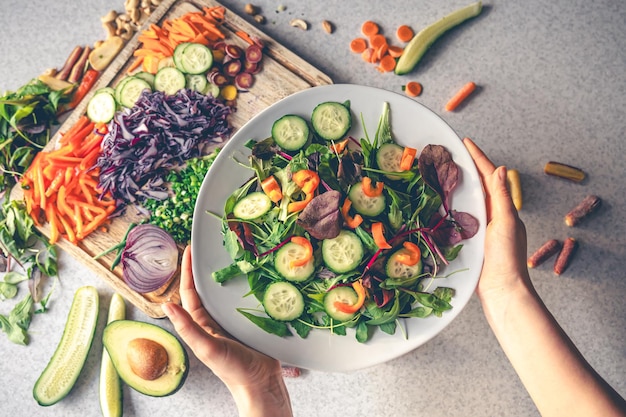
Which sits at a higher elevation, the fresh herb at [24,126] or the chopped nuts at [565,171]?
the chopped nuts at [565,171]

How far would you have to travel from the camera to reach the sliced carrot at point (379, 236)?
5.56 feet

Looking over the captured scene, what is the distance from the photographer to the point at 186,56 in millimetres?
2164

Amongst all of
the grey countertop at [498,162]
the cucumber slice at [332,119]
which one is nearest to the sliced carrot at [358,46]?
the grey countertop at [498,162]

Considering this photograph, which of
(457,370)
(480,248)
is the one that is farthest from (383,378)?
(480,248)

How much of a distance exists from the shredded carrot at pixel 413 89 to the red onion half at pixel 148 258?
3.89 feet

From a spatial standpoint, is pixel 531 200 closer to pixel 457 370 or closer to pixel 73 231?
pixel 457 370

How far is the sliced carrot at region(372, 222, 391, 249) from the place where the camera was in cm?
169

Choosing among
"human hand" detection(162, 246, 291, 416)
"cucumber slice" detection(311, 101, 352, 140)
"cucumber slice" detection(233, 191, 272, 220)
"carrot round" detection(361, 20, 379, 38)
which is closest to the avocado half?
"human hand" detection(162, 246, 291, 416)

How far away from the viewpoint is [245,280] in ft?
6.24

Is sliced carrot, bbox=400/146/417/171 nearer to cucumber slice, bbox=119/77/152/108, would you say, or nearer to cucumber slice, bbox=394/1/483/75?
cucumber slice, bbox=394/1/483/75

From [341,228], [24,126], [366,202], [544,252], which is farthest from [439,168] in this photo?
[24,126]

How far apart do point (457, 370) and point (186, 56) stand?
5.70 ft

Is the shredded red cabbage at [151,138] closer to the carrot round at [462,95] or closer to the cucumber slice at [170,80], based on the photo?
the cucumber slice at [170,80]

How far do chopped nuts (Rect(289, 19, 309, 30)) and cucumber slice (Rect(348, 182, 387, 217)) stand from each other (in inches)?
37.4
